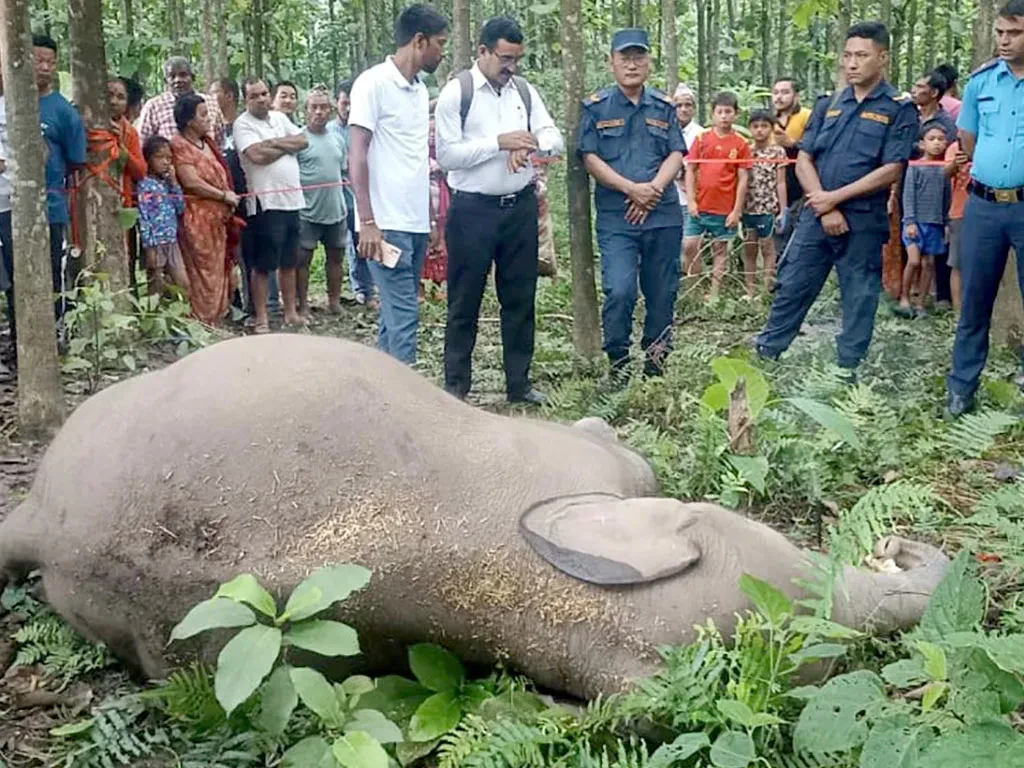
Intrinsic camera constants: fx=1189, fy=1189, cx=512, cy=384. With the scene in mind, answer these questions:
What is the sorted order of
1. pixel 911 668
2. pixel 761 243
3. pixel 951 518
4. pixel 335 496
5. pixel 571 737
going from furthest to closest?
pixel 761 243
pixel 951 518
pixel 335 496
pixel 571 737
pixel 911 668

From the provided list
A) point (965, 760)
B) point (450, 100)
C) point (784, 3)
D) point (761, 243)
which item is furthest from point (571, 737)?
point (784, 3)

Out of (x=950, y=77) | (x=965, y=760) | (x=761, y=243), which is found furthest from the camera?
(x=761, y=243)

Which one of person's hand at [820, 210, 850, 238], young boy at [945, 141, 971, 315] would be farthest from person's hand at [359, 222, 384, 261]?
young boy at [945, 141, 971, 315]

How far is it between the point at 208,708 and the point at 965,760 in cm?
181

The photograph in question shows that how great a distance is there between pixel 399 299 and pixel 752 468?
8.12 feet

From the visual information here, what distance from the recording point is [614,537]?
3078mm

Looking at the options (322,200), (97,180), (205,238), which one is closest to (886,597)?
(97,180)

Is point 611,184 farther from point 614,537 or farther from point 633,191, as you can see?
point 614,537

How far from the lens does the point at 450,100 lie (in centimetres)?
622

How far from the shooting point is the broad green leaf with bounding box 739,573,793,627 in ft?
9.21

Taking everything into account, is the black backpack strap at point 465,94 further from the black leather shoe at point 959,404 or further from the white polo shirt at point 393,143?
the black leather shoe at point 959,404

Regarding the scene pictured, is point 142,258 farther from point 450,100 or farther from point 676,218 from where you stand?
point 676,218

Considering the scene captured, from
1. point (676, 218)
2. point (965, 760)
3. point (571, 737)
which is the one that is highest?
point (676, 218)

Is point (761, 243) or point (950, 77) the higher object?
point (950, 77)
